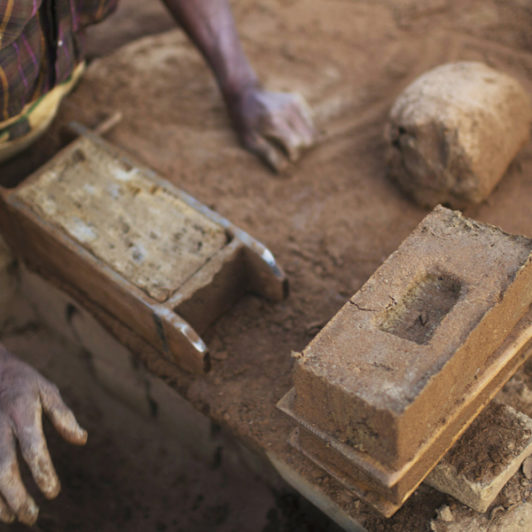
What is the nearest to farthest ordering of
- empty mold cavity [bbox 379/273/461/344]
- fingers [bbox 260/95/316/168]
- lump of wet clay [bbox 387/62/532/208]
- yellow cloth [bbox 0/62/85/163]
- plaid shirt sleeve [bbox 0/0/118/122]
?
empty mold cavity [bbox 379/273/461/344]
plaid shirt sleeve [bbox 0/0/118/122]
lump of wet clay [bbox 387/62/532/208]
yellow cloth [bbox 0/62/85/163]
fingers [bbox 260/95/316/168]

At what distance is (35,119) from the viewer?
283cm

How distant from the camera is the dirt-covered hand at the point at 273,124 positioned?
2953mm

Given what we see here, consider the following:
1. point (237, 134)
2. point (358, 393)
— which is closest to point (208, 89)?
point (237, 134)

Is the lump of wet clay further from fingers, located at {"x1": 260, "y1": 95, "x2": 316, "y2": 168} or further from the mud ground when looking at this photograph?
fingers, located at {"x1": 260, "y1": 95, "x2": 316, "y2": 168}

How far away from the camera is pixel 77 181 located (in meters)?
2.63

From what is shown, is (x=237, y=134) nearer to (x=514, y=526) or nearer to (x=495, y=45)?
(x=495, y=45)

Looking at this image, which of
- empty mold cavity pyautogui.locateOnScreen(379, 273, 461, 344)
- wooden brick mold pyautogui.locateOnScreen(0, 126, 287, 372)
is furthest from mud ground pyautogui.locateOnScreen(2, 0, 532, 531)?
empty mold cavity pyautogui.locateOnScreen(379, 273, 461, 344)

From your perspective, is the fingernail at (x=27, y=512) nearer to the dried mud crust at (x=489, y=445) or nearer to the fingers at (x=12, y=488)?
the fingers at (x=12, y=488)

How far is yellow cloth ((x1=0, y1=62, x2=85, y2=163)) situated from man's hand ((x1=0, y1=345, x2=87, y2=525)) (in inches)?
45.9

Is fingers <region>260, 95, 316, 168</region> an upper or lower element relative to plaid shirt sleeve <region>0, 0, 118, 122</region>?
lower

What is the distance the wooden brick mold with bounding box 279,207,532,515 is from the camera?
1.56 metres

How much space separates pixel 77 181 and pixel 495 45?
2.36 meters

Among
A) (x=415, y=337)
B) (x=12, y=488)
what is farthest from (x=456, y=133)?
(x=12, y=488)

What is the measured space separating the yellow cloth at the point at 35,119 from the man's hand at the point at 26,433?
117cm
